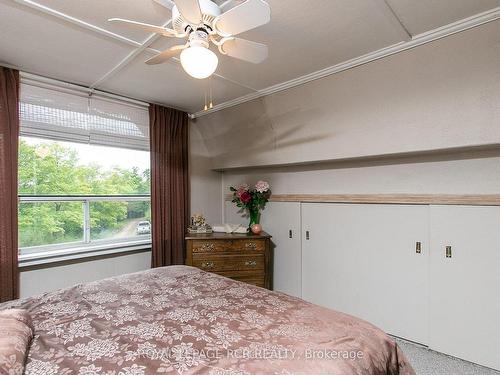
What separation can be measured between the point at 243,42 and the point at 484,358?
2.66 metres

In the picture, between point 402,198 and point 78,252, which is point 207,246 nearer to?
point 78,252

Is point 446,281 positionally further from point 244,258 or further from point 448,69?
point 244,258

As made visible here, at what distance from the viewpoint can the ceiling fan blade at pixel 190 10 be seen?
3.74ft

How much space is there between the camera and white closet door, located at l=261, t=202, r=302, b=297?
10.3ft

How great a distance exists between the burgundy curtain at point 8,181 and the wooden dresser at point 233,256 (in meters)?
1.45

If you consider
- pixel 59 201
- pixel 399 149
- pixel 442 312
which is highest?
pixel 399 149

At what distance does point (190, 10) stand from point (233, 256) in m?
2.34

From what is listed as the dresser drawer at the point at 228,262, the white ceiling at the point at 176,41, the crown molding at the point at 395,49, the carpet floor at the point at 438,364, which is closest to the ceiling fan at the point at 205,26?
the white ceiling at the point at 176,41

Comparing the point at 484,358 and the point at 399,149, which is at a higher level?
the point at 399,149

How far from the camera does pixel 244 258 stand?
3.01 meters

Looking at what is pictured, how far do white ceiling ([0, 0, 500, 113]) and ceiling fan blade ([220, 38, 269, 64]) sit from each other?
235 millimetres

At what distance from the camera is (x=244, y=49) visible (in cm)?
152

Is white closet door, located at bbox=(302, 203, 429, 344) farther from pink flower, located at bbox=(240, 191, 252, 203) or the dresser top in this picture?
pink flower, located at bbox=(240, 191, 252, 203)

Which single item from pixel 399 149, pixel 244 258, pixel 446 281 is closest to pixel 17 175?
pixel 244 258
